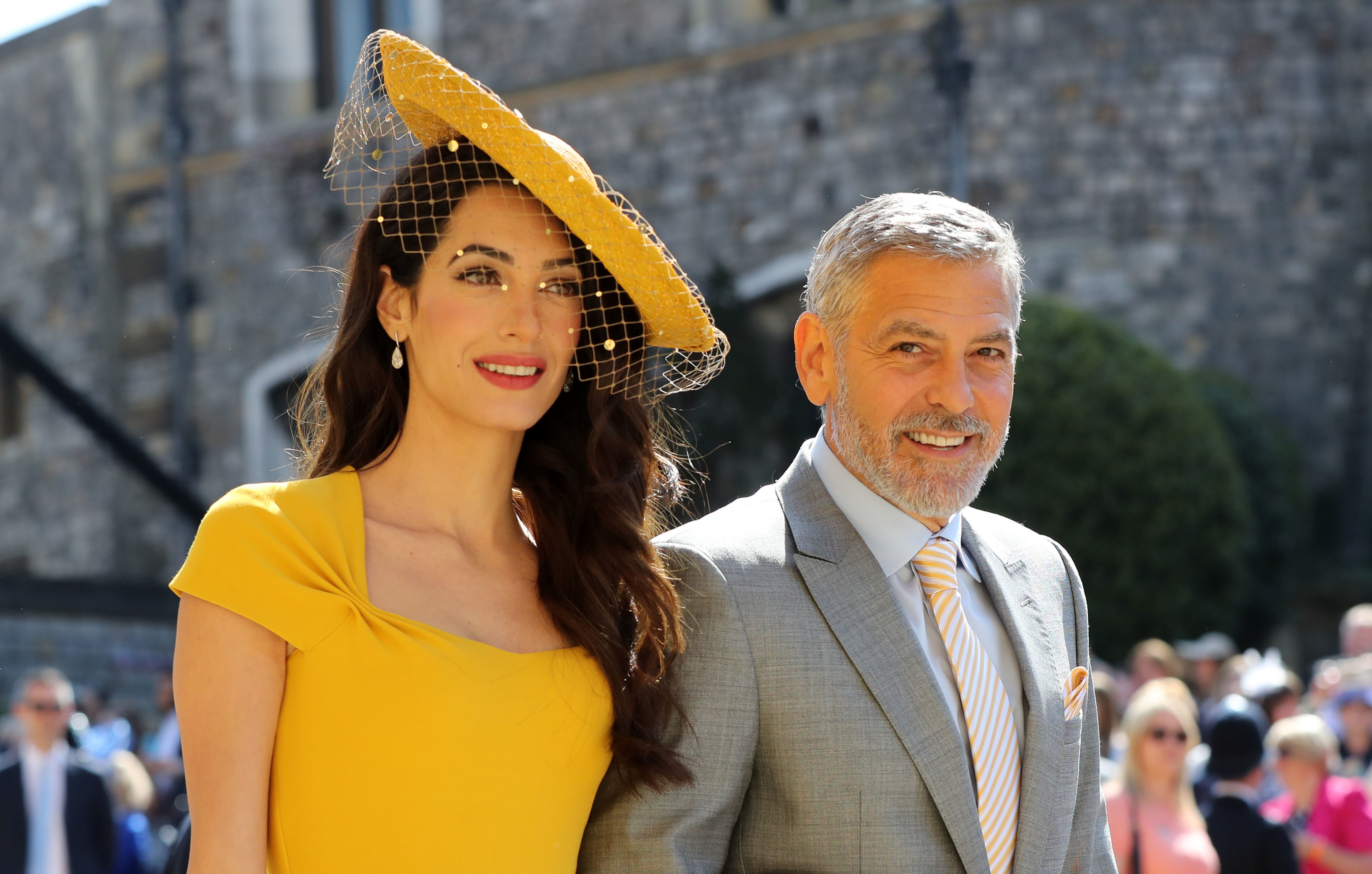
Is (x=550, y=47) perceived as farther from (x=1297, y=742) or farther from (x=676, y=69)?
(x=1297, y=742)

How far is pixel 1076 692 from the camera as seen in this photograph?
2.22 metres

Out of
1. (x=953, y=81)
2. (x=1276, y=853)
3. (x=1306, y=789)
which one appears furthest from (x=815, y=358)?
(x=953, y=81)

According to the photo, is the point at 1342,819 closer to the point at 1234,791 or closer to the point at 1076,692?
the point at 1234,791

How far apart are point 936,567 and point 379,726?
80 centimetres

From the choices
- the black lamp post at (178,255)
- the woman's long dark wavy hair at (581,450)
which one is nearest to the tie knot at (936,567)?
the woman's long dark wavy hair at (581,450)

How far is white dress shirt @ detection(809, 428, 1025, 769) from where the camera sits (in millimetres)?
2121

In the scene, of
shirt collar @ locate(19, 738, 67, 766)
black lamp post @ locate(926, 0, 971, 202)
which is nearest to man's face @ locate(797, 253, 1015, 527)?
shirt collar @ locate(19, 738, 67, 766)

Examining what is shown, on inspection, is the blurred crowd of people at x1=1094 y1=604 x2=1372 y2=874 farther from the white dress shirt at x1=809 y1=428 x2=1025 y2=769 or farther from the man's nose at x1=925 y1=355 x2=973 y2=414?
the man's nose at x1=925 y1=355 x2=973 y2=414

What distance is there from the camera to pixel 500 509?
2338 millimetres

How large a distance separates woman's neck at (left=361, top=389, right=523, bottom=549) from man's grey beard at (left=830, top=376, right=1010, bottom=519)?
53cm

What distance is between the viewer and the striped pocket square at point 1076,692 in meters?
2.20

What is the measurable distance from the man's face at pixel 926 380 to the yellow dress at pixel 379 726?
558 mm

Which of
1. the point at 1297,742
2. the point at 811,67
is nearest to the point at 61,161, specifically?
the point at 811,67

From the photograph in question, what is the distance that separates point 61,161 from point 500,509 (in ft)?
51.5
